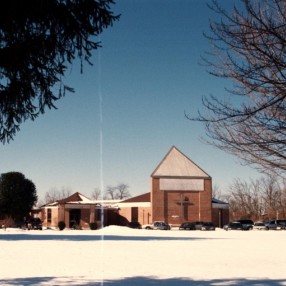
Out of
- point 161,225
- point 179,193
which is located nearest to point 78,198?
point 179,193

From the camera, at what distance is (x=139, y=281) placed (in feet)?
43.2

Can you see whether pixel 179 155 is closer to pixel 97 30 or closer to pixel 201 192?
pixel 201 192

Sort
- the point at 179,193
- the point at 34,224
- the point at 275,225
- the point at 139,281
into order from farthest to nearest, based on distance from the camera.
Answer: the point at 179,193
the point at 275,225
the point at 34,224
the point at 139,281

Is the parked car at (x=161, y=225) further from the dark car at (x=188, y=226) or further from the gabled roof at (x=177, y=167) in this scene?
the gabled roof at (x=177, y=167)

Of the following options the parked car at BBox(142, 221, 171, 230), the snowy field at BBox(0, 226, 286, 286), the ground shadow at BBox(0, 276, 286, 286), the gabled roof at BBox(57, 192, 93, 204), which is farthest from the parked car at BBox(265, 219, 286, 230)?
the ground shadow at BBox(0, 276, 286, 286)

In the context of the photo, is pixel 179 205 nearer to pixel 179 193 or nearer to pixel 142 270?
pixel 179 193

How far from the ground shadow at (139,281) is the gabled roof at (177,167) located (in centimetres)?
5895

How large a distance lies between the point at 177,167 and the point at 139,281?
61156 mm

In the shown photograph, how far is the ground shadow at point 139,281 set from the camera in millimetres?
12672

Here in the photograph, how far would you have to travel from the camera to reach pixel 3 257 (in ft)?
65.7

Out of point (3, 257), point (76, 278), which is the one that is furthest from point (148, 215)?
point (76, 278)

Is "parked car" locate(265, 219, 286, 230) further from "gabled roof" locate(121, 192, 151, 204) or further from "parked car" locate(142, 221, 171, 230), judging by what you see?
"gabled roof" locate(121, 192, 151, 204)

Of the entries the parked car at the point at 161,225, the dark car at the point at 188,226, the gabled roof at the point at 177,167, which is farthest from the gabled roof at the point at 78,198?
the dark car at the point at 188,226

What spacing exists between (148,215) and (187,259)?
54621mm
